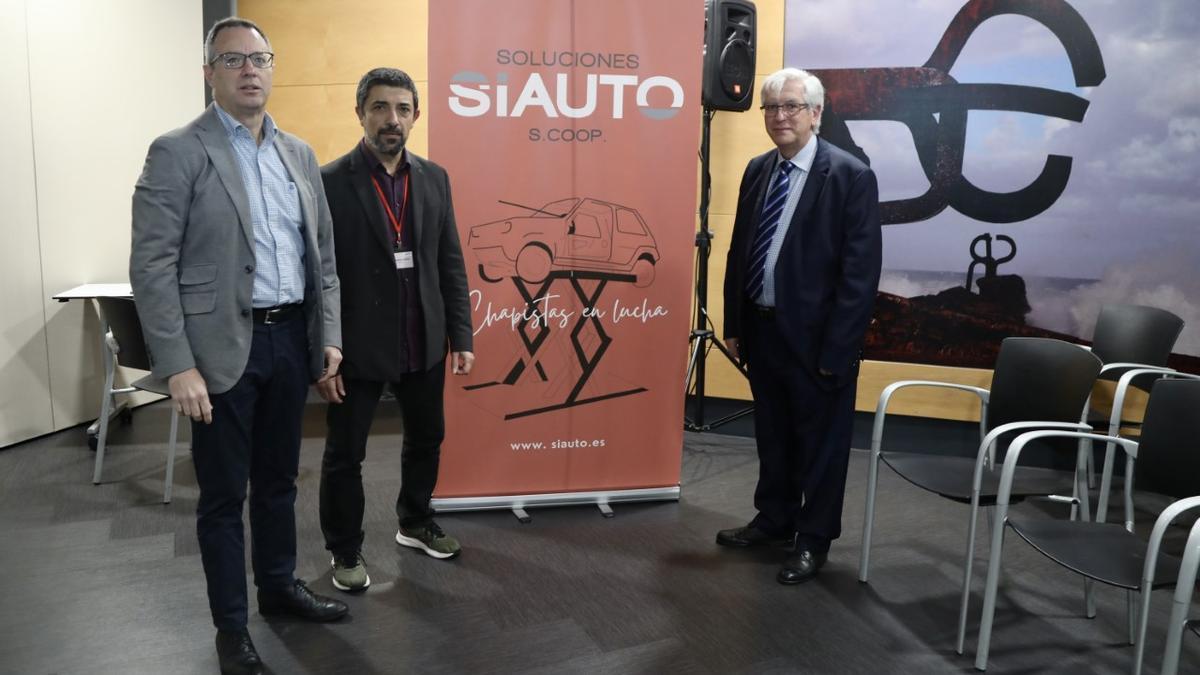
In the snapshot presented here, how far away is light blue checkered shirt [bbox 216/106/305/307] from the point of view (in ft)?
7.30

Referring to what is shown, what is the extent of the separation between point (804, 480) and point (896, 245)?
2.10 meters

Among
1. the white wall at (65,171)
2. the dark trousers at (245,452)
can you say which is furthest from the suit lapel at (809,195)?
the white wall at (65,171)

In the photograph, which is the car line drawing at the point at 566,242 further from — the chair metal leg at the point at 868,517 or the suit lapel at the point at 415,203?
the chair metal leg at the point at 868,517

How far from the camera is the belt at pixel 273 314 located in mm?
2258

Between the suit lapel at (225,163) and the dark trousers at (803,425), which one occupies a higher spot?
the suit lapel at (225,163)

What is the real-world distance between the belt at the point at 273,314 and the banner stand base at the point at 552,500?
4.56ft

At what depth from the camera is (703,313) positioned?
15.5 ft

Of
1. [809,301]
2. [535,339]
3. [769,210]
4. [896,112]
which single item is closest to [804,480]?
[809,301]

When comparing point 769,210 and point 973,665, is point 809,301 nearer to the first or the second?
point 769,210

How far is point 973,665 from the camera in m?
2.45

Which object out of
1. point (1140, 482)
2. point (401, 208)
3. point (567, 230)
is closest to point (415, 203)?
point (401, 208)

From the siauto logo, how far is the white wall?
2484 mm

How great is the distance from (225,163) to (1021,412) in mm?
2438

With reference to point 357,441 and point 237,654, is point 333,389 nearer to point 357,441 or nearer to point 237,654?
point 357,441
